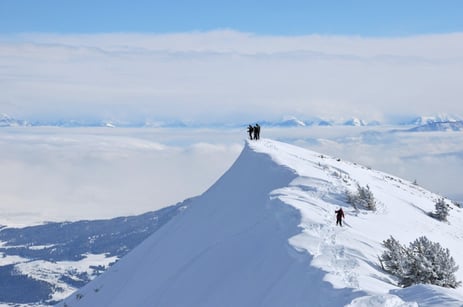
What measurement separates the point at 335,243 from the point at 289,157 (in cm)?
1977

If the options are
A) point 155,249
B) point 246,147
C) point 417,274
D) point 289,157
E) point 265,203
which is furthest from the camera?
point 246,147

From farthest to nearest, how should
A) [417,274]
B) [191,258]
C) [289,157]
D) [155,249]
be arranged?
[289,157] → [155,249] → [191,258] → [417,274]

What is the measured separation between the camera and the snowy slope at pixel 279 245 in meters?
18.6

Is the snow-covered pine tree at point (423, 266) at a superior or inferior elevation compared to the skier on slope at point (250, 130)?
inferior

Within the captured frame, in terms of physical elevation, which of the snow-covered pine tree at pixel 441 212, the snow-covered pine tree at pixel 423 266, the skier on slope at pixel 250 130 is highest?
the skier on slope at pixel 250 130

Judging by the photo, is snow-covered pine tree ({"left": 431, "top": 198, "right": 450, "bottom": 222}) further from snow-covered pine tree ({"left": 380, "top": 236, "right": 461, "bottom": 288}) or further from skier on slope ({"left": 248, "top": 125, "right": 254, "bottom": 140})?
skier on slope ({"left": 248, "top": 125, "right": 254, "bottom": 140})

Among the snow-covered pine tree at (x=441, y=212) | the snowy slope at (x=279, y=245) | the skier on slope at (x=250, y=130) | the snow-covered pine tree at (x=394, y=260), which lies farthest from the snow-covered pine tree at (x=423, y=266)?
the skier on slope at (x=250, y=130)

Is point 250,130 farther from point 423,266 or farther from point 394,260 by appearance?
point 423,266

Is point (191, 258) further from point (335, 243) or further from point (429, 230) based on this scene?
point (429, 230)

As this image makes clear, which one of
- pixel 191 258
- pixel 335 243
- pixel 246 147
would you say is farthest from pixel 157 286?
pixel 246 147

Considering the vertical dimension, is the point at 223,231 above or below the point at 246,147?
below

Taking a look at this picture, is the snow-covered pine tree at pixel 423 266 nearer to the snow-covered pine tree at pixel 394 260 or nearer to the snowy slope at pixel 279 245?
the snow-covered pine tree at pixel 394 260

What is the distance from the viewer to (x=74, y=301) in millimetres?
38031

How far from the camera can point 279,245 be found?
76.2 feet
